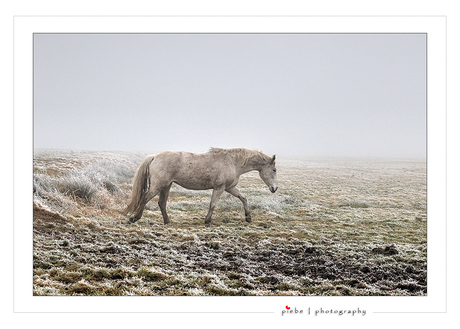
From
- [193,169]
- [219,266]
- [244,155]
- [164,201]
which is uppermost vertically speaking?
[244,155]

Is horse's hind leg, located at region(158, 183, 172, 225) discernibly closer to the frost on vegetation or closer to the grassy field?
the grassy field

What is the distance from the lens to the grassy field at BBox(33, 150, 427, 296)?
199 inches

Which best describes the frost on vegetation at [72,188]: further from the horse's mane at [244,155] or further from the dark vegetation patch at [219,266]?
the horse's mane at [244,155]

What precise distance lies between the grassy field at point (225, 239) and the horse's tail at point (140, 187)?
384 mm

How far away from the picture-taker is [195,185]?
26.2 ft

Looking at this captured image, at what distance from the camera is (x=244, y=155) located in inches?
329

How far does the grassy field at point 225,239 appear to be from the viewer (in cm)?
506

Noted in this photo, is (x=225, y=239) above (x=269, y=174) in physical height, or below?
below

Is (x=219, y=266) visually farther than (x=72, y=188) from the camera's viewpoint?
No

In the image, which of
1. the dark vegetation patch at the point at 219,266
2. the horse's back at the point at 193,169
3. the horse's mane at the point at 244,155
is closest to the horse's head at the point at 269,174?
the horse's mane at the point at 244,155

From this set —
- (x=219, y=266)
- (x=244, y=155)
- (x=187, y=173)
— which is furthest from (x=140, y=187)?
(x=219, y=266)

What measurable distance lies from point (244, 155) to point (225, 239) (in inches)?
93.8

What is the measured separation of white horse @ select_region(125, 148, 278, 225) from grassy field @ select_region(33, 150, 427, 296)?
0.60 meters
